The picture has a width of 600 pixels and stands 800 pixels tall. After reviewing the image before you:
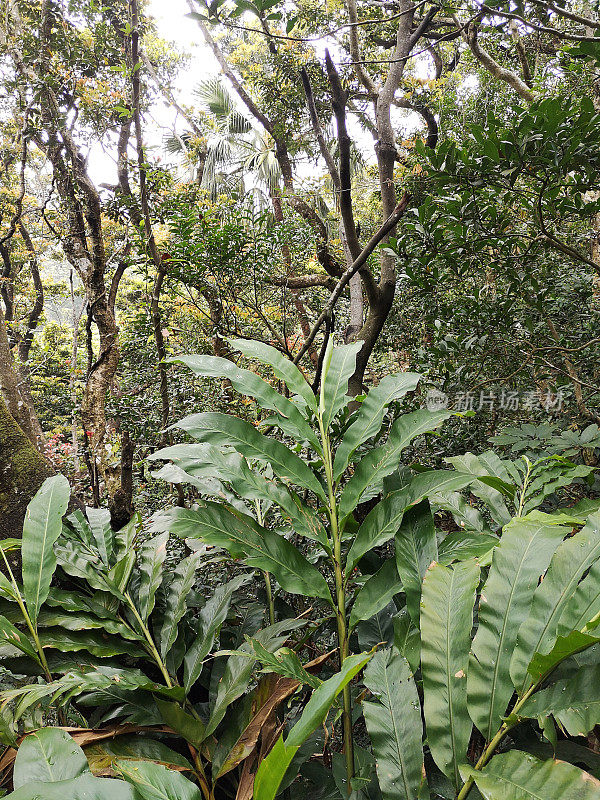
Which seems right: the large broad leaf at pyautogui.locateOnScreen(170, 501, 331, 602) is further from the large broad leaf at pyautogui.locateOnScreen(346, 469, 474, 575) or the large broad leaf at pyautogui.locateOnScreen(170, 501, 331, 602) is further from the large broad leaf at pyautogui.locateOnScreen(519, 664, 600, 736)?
the large broad leaf at pyautogui.locateOnScreen(519, 664, 600, 736)

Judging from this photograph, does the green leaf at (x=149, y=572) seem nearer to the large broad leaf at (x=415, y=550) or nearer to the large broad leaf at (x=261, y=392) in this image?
the large broad leaf at (x=261, y=392)

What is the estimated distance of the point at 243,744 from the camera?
77 centimetres

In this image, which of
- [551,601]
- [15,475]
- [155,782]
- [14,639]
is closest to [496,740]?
[551,601]

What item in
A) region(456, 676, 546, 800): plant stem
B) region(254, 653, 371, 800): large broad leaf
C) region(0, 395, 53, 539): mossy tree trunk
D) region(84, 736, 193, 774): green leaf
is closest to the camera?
region(254, 653, 371, 800): large broad leaf

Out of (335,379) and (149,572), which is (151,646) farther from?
(335,379)

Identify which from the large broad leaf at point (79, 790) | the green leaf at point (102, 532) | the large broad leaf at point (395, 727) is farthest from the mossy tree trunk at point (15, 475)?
the large broad leaf at point (395, 727)

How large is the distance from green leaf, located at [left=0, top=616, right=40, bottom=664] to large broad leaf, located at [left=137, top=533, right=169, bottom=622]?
0.20 meters

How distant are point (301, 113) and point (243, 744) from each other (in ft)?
17.8

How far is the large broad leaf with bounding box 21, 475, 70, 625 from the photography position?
855 mm

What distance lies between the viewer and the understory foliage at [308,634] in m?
0.58

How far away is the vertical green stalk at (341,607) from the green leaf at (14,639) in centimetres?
52

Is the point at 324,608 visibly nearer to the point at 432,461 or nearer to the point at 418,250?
the point at 432,461

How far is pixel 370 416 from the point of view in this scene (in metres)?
0.94

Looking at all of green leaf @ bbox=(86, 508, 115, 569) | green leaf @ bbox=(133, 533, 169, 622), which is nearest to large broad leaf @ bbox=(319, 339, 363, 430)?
green leaf @ bbox=(133, 533, 169, 622)
